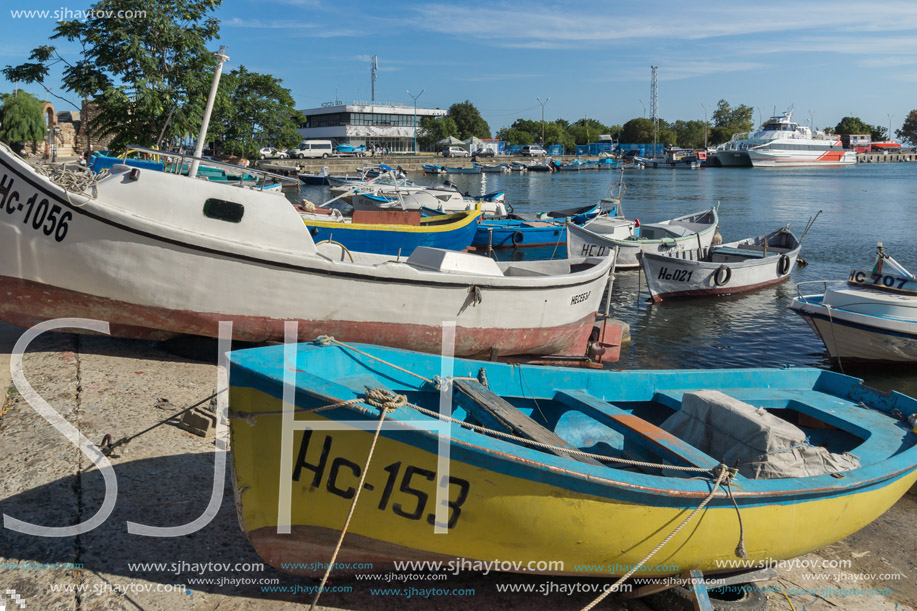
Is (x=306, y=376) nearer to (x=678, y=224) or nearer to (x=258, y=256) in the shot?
(x=258, y=256)

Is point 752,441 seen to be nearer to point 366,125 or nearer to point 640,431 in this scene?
point 640,431

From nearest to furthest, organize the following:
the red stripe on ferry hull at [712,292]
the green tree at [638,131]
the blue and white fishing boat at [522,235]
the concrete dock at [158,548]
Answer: the concrete dock at [158,548] < the red stripe on ferry hull at [712,292] < the blue and white fishing boat at [522,235] < the green tree at [638,131]

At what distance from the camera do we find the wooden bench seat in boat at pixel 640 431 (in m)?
4.39

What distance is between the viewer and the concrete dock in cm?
402

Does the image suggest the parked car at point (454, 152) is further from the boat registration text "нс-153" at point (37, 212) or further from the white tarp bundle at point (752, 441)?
the white tarp bundle at point (752, 441)

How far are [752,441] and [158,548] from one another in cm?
423

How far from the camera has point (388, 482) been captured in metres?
3.91

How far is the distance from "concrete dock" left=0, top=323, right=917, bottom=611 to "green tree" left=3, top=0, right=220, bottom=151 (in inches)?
389

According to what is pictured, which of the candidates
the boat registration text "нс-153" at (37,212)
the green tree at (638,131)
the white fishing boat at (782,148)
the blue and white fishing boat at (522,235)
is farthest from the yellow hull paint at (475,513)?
the green tree at (638,131)

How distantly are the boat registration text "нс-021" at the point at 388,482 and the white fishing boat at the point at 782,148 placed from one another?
108 metres

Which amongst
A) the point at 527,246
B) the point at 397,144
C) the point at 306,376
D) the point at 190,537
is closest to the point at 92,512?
the point at 190,537

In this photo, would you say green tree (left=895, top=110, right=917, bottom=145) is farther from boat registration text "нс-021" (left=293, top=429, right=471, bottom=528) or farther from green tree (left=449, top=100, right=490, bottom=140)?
boat registration text "нс-021" (left=293, top=429, right=471, bottom=528)

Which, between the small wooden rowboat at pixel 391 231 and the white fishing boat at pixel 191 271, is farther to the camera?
the small wooden rowboat at pixel 391 231

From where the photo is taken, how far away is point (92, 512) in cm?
462
